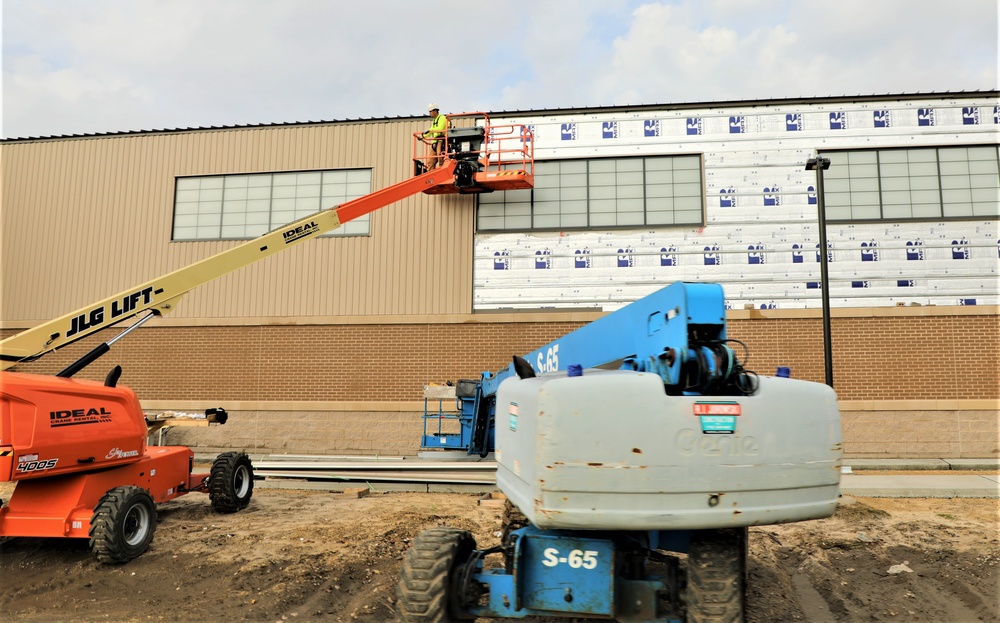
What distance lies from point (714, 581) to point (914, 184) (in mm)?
17552

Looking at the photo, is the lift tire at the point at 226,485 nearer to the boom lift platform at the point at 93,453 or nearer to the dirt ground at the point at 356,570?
the boom lift platform at the point at 93,453

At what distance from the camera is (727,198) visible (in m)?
18.3

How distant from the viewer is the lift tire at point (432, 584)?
462 cm

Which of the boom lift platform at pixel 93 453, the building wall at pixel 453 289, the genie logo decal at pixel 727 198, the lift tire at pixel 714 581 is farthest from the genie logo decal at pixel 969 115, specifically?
the lift tire at pixel 714 581

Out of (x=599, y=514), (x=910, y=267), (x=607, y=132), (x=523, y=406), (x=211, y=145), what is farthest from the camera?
(x=211, y=145)

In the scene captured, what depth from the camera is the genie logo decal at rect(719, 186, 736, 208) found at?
18312 millimetres

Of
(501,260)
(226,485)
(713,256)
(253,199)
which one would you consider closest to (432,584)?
(226,485)

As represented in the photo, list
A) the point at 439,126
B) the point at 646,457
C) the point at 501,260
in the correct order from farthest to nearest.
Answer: the point at 501,260, the point at 439,126, the point at 646,457

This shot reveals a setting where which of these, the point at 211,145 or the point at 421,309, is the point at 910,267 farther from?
the point at 211,145

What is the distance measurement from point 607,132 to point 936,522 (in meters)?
12.7

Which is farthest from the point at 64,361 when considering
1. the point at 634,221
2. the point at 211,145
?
the point at 634,221

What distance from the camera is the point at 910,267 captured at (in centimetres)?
1766

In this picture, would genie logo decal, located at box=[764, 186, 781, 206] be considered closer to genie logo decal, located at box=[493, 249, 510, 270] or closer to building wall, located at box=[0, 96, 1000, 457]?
building wall, located at box=[0, 96, 1000, 457]

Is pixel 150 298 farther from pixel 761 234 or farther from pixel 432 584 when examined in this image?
pixel 761 234
